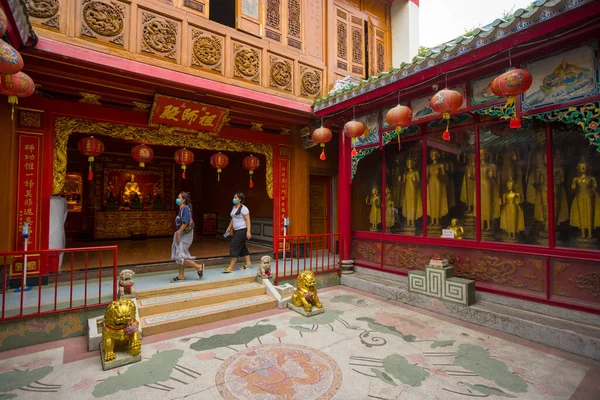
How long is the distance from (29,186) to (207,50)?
4.02 m

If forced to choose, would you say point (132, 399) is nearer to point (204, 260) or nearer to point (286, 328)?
point (286, 328)

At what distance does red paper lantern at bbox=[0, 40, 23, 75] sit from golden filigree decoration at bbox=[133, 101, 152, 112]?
3.03m

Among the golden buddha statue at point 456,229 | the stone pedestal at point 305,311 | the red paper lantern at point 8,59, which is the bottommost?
the stone pedestal at point 305,311

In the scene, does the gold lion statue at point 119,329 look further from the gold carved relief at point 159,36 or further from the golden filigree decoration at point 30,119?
the gold carved relief at point 159,36

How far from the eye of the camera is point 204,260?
7.04 meters

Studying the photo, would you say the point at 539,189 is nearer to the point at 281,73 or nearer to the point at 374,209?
the point at 374,209

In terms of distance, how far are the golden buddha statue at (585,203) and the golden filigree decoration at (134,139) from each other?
5.93 m

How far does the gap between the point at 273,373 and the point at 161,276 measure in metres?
3.81

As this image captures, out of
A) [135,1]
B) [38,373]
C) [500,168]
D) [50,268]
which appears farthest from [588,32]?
[50,268]

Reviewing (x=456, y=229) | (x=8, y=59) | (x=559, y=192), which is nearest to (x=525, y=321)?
(x=456, y=229)

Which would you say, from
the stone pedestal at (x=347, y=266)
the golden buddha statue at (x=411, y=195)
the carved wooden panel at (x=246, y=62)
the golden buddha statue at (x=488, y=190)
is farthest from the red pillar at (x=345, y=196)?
the golden buddha statue at (x=488, y=190)

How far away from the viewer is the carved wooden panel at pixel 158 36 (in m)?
5.32

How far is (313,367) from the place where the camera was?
127 inches

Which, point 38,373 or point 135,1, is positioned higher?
point 135,1
